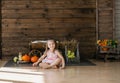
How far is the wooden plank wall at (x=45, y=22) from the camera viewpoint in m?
6.64

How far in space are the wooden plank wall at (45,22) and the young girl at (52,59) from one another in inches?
66.0

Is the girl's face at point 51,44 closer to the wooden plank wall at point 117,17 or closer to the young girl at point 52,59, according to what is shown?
the young girl at point 52,59

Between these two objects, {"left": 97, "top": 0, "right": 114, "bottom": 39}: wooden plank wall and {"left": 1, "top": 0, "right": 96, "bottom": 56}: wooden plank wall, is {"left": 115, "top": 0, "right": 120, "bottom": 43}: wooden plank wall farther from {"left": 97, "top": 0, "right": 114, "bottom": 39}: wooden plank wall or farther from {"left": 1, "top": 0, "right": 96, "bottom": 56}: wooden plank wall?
{"left": 1, "top": 0, "right": 96, "bottom": 56}: wooden plank wall

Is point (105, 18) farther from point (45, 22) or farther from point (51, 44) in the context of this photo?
point (51, 44)

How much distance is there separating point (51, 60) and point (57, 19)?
6.67 ft

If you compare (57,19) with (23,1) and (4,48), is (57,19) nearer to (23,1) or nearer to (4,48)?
(23,1)

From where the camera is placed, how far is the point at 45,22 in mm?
6684

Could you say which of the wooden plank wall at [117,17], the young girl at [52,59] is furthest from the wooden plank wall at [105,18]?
the young girl at [52,59]

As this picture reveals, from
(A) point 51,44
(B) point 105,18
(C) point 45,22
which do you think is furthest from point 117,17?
(A) point 51,44

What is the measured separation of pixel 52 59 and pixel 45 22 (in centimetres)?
199

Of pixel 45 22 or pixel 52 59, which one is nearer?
pixel 52 59

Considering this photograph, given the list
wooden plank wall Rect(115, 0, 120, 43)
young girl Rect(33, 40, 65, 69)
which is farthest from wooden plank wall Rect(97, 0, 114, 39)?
young girl Rect(33, 40, 65, 69)

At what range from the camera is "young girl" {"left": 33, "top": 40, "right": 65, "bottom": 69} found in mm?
4718

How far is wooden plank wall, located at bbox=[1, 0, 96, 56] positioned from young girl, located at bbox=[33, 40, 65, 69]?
5.50ft
